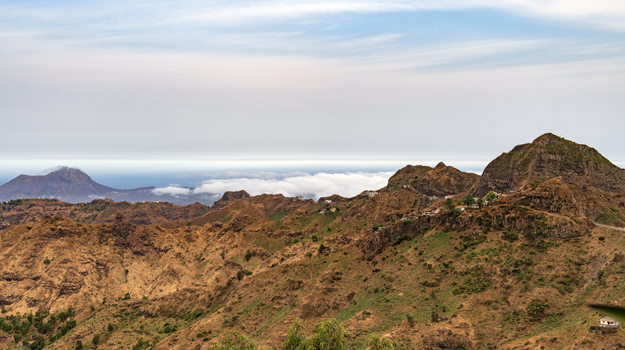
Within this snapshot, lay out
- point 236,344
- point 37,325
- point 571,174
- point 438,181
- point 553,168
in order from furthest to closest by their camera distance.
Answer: point 438,181 < point 37,325 < point 553,168 < point 571,174 < point 236,344

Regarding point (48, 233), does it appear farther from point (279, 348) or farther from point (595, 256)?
point (595, 256)

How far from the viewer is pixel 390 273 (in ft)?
293

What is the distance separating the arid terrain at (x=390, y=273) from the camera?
68.6m

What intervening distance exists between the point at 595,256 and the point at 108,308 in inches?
4668

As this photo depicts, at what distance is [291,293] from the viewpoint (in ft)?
326

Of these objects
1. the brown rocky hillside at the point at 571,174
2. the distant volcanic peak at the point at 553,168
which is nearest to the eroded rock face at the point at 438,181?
the brown rocky hillside at the point at 571,174

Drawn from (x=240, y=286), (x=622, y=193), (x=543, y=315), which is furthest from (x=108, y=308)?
(x=622, y=193)

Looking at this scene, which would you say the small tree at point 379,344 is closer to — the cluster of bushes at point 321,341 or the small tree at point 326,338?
the cluster of bushes at point 321,341

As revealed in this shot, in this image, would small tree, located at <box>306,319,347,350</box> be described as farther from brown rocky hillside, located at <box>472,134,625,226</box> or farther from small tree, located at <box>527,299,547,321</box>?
brown rocky hillside, located at <box>472,134,625,226</box>

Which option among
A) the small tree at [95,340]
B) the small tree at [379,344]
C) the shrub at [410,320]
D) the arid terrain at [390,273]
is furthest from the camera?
the small tree at [95,340]

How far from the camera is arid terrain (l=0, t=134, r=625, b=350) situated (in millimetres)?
68625

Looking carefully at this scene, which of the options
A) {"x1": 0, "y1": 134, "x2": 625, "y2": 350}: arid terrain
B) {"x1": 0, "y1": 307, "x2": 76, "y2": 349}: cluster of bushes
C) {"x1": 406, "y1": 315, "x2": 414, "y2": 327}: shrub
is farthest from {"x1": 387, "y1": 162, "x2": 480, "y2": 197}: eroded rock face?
{"x1": 0, "y1": 307, "x2": 76, "y2": 349}: cluster of bushes

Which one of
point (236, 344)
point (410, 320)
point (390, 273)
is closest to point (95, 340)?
point (236, 344)

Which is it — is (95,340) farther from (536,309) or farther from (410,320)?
(536,309)
